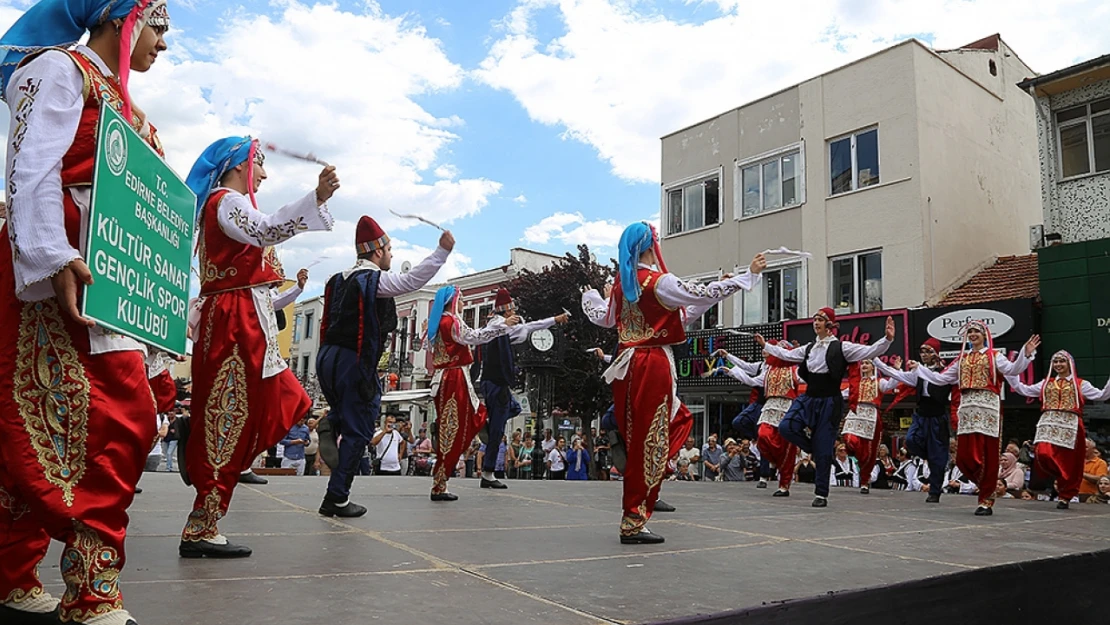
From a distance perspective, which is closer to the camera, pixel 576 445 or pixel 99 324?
pixel 99 324

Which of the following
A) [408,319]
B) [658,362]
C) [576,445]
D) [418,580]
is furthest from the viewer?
[408,319]

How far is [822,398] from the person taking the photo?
838 cm

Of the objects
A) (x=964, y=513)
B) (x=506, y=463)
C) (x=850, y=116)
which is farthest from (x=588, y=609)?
(x=850, y=116)

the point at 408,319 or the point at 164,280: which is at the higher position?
the point at 408,319

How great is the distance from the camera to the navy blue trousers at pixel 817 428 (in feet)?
26.3

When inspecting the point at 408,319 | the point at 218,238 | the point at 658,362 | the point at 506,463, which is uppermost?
the point at 408,319

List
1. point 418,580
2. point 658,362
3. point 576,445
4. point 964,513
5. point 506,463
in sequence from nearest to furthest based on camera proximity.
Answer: point 418,580 < point 658,362 < point 964,513 < point 576,445 < point 506,463

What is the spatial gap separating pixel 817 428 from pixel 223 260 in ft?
20.8

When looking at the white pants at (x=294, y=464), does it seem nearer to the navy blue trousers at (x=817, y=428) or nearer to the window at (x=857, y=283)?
the navy blue trousers at (x=817, y=428)

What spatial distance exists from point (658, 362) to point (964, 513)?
4.48 m

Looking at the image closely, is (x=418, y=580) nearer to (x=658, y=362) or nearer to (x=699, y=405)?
(x=658, y=362)

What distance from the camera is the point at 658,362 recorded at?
15.4 ft

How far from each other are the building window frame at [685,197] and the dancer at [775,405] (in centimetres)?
939

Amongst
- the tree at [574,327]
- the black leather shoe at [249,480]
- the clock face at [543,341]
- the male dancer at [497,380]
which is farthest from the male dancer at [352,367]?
the tree at [574,327]
